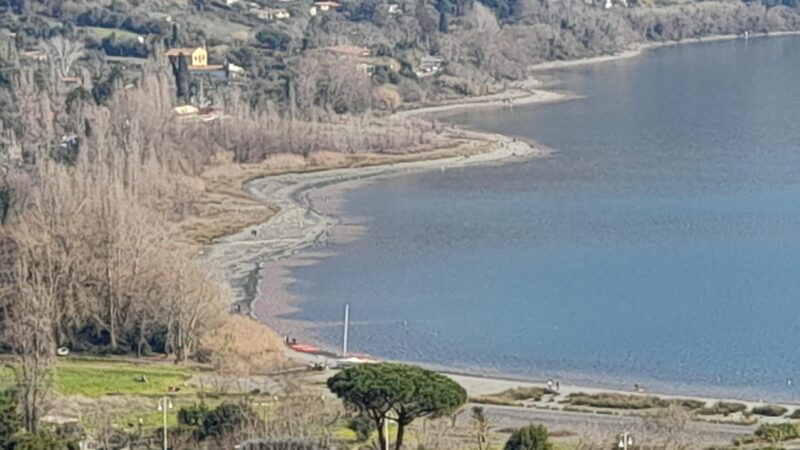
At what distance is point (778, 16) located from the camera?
103312 millimetres

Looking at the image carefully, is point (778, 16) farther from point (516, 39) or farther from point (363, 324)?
point (363, 324)

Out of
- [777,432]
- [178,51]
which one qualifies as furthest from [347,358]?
[178,51]

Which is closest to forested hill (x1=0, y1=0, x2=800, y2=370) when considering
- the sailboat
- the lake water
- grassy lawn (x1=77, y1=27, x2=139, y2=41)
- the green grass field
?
grassy lawn (x1=77, y1=27, x2=139, y2=41)

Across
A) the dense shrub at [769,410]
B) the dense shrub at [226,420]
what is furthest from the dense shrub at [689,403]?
the dense shrub at [226,420]

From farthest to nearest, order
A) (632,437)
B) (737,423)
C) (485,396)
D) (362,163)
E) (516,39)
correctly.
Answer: (516,39)
(362,163)
(485,396)
(737,423)
(632,437)

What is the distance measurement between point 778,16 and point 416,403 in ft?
292

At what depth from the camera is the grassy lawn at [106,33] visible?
7512 cm

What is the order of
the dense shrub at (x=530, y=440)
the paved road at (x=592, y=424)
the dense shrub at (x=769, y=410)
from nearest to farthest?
the dense shrub at (x=530, y=440) < the paved road at (x=592, y=424) < the dense shrub at (x=769, y=410)

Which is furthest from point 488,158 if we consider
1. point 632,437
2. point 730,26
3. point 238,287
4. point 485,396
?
point 730,26

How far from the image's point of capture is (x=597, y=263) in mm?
38656

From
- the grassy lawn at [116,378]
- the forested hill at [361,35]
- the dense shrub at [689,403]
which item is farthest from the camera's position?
the forested hill at [361,35]

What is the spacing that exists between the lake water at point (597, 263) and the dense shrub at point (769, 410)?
1673 mm

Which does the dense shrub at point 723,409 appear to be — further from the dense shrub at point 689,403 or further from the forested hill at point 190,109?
the forested hill at point 190,109

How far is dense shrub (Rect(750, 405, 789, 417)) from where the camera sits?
1011 inches
